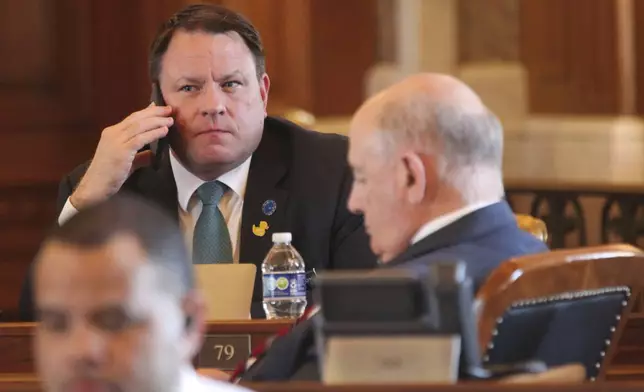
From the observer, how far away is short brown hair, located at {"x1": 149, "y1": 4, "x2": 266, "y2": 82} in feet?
12.2

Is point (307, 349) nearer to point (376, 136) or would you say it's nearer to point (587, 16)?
point (376, 136)

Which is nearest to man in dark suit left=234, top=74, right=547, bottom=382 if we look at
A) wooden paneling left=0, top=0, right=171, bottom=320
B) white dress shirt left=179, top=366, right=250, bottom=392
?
white dress shirt left=179, top=366, right=250, bottom=392

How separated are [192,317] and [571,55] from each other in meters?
5.86

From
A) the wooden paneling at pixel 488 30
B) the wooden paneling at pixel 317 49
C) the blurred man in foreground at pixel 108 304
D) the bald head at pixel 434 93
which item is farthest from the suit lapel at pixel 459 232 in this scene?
the wooden paneling at pixel 488 30

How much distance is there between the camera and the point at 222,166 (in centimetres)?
371

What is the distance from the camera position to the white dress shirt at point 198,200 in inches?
145

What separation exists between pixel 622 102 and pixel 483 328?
516 centimetres

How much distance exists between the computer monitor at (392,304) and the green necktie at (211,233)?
1.74m

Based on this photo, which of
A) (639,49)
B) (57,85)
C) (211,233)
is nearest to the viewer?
(211,233)

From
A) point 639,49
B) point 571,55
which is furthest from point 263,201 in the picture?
point 639,49

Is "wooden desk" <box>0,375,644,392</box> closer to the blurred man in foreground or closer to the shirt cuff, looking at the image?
the blurred man in foreground

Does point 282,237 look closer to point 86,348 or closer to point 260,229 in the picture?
point 260,229

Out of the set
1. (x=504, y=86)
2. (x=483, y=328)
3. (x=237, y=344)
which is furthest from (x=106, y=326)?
(x=504, y=86)

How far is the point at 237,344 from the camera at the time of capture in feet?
9.80
